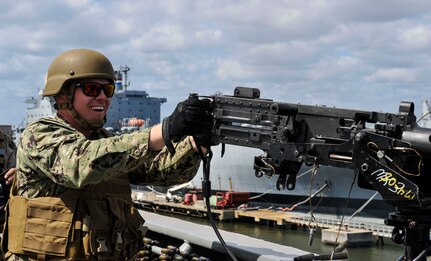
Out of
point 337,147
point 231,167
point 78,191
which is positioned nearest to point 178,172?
point 78,191

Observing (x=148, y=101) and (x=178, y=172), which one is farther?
(x=148, y=101)

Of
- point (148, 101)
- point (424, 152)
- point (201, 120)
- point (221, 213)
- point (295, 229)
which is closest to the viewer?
point (424, 152)

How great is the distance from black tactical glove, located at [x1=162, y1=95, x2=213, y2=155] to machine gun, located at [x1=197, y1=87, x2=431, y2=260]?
1.06ft

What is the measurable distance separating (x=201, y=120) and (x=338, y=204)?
33.6m

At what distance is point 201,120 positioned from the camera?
2990mm

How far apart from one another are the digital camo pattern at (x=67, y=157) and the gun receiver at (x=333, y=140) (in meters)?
0.51

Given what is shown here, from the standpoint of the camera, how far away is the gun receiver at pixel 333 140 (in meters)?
2.76

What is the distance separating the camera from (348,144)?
2850mm

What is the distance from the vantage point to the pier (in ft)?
94.1

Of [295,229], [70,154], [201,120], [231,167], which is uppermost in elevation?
[201,120]

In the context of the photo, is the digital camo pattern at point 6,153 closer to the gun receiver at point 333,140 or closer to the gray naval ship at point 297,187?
the gun receiver at point 333,140

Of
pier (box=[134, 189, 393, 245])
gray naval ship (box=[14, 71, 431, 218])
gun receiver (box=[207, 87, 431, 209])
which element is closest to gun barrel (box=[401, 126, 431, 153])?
gun receiver (box=[207, 87, 431, 209])

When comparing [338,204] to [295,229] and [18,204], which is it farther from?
[18,204]

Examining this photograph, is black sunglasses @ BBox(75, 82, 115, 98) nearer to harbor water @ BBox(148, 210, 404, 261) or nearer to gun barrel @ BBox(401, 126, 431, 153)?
gun barrel @ BBox(401, 126, 431, 153)
